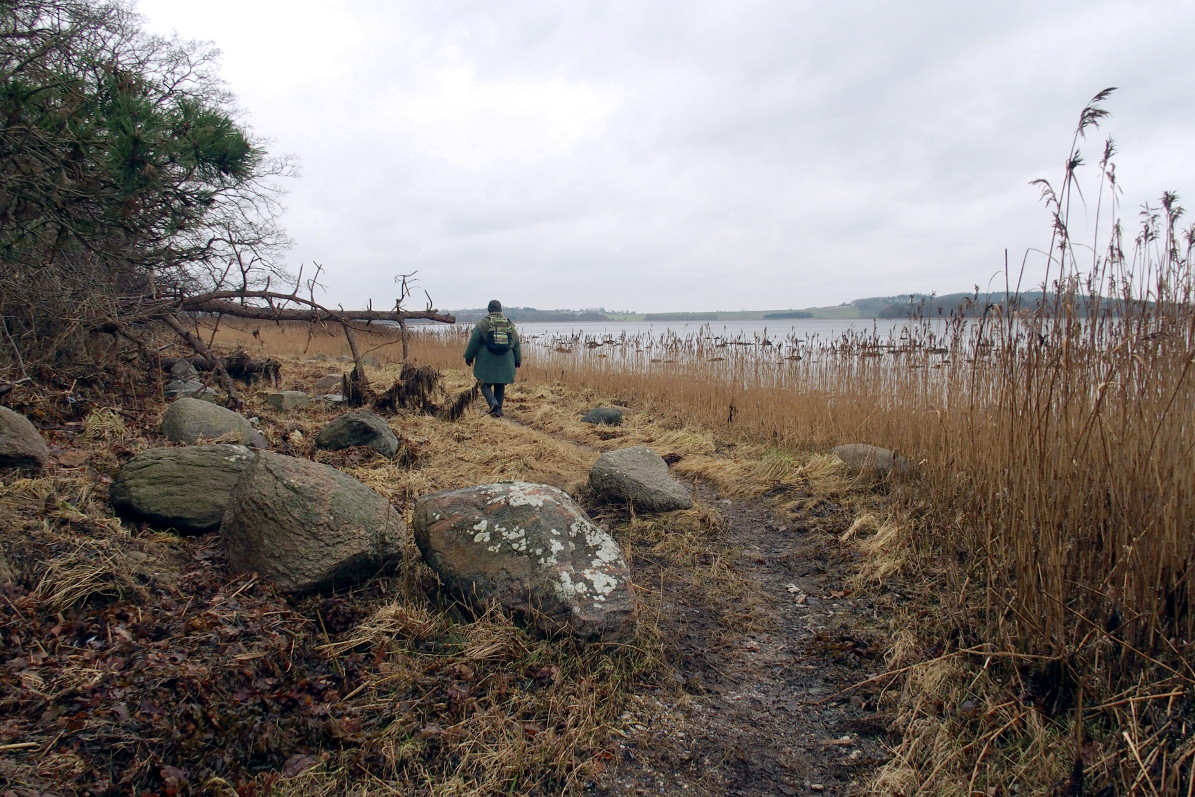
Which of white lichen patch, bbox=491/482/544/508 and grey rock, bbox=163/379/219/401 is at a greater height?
grey rock, bbox=163/379/219/401

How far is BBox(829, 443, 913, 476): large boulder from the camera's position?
5324 mm

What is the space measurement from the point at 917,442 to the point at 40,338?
7.14m

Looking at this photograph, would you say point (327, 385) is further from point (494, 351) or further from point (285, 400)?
point (494, 351)

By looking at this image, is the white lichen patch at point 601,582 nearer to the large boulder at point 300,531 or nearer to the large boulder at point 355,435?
the large boulder at point 300,531

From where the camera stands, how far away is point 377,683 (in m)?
2.75

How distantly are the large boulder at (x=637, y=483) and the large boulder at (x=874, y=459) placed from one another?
4.77ft

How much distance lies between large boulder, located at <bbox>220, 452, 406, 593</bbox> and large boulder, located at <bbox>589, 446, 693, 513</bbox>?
2080 mm

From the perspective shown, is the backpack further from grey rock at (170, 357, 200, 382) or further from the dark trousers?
grey rock at (170, 357, 200, 382)

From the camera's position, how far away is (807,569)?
4316 millimetres

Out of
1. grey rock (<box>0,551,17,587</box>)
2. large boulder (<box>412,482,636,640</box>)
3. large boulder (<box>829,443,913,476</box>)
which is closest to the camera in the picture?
grey rock (<box>0,551,17,587</box>)

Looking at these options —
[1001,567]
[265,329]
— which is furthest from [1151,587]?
[265,329]

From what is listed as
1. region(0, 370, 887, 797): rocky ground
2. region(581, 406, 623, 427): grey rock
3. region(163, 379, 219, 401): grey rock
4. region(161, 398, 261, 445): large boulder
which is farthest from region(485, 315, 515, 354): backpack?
region(0, 370, 887, 797): rocky ground

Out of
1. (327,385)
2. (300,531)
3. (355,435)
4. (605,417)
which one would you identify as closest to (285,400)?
(355,435)

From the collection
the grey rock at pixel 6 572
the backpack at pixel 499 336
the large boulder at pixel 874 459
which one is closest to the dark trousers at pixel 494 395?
the backpack at pixel 499 336
